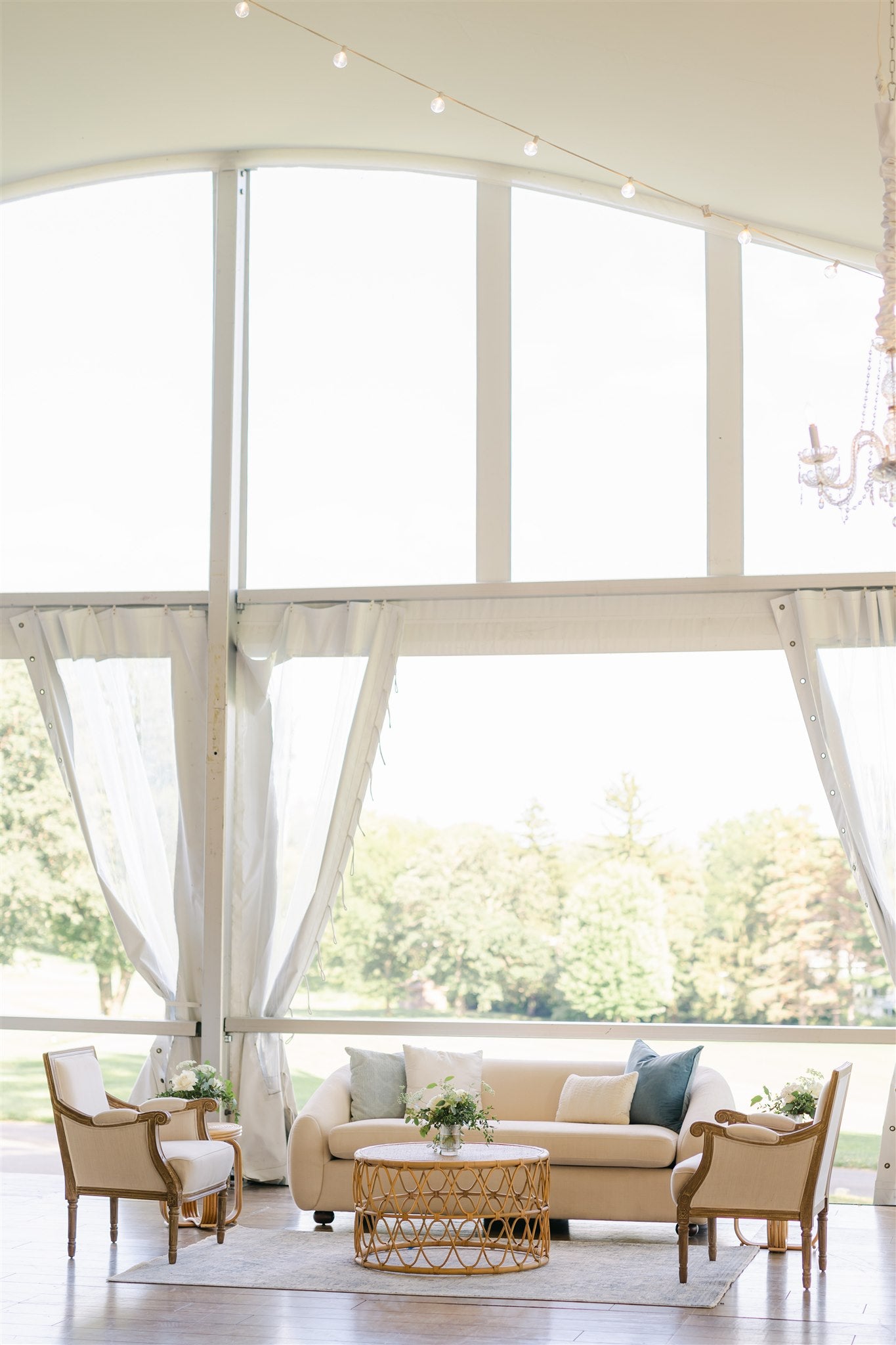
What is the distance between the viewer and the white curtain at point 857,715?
7.05 m

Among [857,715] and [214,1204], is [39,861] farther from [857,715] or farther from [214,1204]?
[857,715]

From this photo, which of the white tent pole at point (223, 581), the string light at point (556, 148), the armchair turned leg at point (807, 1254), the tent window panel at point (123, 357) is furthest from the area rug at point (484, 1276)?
the string light at point (556, 148)

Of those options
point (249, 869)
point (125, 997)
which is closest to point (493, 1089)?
point (249, 869)

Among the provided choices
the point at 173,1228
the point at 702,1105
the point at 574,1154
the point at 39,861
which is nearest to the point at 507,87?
the point at 702,1105

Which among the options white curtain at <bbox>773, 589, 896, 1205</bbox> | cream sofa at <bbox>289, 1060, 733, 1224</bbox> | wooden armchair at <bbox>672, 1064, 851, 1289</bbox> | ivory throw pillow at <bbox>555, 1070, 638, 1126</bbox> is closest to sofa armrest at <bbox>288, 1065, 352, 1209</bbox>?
cream sofa at <bbox>289, 1060, 733, 1224</bbox>

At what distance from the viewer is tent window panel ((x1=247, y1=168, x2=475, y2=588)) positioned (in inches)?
315

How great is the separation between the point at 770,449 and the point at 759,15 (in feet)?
8.15

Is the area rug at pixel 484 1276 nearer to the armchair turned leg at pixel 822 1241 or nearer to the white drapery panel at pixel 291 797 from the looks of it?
the armchair turned leg at pixel 822 1241

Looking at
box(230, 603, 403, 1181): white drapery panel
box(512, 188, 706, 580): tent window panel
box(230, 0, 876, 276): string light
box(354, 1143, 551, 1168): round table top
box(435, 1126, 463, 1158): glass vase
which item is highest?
box(230, 0, 876, 276): string light

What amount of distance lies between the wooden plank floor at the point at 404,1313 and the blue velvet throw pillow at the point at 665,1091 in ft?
2.16

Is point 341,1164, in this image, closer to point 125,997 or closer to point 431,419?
point 431,419

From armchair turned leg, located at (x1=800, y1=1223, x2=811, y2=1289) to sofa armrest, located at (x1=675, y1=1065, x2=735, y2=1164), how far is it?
0.66 meters

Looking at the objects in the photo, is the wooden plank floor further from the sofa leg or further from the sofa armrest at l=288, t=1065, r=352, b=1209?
the sofa armrest at l=288, t=1065, r=352, b=1209

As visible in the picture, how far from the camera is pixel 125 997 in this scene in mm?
14750
